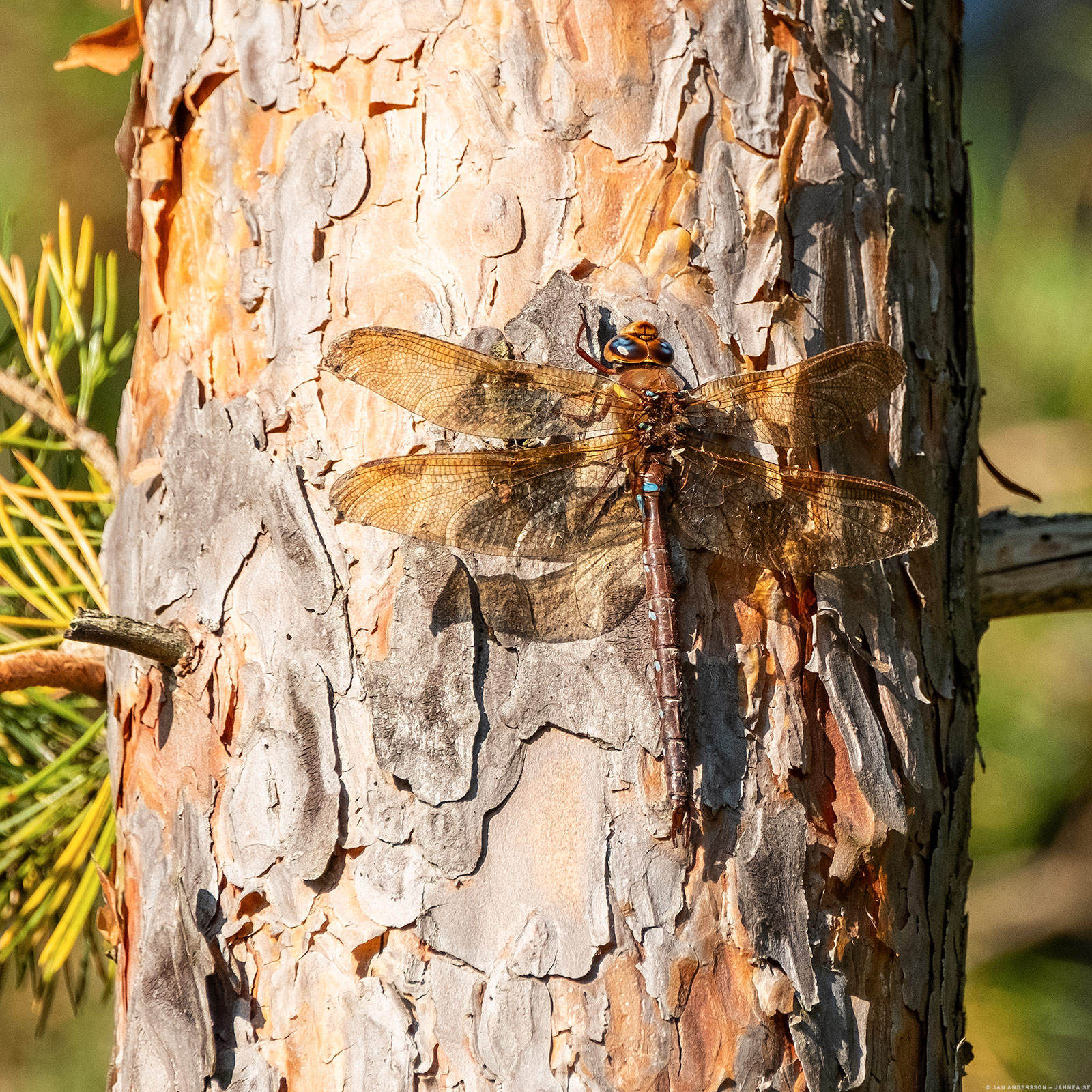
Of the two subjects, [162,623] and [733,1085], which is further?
[162,623]

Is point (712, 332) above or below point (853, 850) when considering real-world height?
above

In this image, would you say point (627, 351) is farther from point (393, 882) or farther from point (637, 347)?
point (393, 882)

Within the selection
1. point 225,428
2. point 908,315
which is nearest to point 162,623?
point 225,428

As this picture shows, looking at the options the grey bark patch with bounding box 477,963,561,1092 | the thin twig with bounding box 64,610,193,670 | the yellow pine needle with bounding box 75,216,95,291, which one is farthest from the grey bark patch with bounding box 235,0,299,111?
the grey bark patch with bounding box 477,963,561,1092

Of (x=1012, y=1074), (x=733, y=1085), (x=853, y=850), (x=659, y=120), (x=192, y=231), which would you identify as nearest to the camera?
(x=733, y=1085)

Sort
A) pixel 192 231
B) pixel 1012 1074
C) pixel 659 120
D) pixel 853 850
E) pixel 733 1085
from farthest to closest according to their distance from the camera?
pixel 1012 1074, pixel 192 231, pixel 659 120, pixel 853 850, pixel 733 1085

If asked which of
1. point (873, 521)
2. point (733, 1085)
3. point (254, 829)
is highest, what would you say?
point (873, 521)

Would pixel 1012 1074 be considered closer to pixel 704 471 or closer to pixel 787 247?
pixel 704 471
